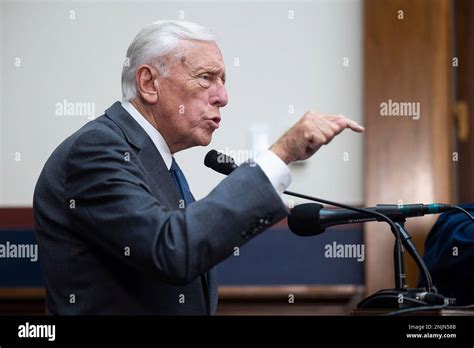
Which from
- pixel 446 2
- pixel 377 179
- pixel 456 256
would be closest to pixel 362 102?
pixel 377 179

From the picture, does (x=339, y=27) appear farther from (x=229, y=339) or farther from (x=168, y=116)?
(x=229, y=339)

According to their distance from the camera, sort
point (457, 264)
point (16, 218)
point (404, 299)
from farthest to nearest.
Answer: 1. point (16, 218)
2. point (457, 264)
3. point (404, 299)

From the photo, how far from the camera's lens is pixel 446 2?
2.69 m

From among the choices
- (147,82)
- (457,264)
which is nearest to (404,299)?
(147,82)

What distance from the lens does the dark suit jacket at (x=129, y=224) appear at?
120 cm

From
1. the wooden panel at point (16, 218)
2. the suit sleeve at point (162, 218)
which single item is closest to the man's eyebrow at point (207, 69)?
the suit sleeve at point (162, 218)

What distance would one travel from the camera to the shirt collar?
1.48 meters

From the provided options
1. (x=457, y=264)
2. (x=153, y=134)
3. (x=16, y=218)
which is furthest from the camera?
(x=16, y=218)

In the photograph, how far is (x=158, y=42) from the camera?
151 centimetres

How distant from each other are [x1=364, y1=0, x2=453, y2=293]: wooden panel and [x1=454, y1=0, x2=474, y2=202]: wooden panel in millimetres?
45

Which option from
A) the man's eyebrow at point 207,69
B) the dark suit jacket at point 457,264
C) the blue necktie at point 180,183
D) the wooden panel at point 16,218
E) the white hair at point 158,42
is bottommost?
the dark suit jacket at point 457,264

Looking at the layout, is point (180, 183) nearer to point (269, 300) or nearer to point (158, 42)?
point (158, 42)

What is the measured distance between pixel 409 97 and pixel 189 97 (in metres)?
1.33

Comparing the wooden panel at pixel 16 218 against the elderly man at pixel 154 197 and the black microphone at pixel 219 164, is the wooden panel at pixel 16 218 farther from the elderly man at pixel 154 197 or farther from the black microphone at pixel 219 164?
the black microphone at pixel 219 164
